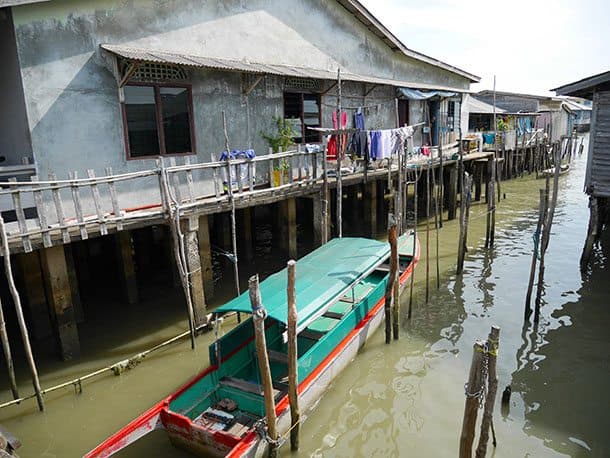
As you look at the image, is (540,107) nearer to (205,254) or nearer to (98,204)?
(205,254)

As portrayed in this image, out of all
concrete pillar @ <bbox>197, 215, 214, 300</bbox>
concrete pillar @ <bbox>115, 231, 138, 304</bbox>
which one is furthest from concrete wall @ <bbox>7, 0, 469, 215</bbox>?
concrete pillar @ <bbox>197, 215, 214, 300</bbox>

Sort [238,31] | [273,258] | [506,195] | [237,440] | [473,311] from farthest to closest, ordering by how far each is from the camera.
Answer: [506,195]
[273,258]
[238,31]
[473,311]
[237,440]

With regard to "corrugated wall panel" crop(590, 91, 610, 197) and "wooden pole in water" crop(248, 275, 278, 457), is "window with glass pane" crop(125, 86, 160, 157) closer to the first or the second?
"wooden pole in water" crop(248, 275, 278, 457)

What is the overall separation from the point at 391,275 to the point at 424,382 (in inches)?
76.3

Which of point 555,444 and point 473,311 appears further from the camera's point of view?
point 473,311

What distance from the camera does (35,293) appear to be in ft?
28.6

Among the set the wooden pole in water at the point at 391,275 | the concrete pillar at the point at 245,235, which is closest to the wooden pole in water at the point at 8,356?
the wooden pole in water at the point at 391,275

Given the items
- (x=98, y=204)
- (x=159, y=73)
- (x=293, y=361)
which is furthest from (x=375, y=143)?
(x=293, y=361)

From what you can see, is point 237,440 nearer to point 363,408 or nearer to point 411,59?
point 363,408

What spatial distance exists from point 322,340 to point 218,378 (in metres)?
1.71

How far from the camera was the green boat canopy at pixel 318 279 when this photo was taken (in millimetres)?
7117

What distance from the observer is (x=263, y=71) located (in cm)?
1108

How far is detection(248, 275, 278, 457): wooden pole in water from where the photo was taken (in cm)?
561

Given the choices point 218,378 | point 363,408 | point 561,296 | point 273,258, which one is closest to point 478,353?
point 363,408
